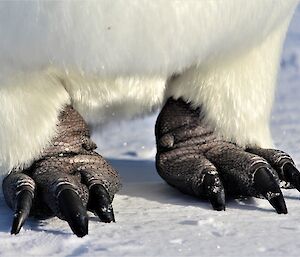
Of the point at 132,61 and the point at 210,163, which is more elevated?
the point at 132,61

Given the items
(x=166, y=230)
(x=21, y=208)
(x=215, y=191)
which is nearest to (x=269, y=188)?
(x=215, y=191)

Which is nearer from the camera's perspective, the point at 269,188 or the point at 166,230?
the point at 166,230

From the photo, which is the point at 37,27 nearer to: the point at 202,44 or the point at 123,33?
the point at 123,33

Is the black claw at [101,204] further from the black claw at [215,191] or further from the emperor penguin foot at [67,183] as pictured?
the black claw at [215,191]

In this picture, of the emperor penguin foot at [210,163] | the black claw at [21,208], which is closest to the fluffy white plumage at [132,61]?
the emperor penguin foot at [210,163]

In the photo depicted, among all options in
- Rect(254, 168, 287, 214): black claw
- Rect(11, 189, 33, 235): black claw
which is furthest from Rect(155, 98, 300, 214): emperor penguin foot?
Rect(11, 189, 33, 235): black claw

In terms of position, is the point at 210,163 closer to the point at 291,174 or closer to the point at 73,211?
the point at 291,174

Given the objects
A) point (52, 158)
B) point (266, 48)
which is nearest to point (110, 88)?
point (52, 158)

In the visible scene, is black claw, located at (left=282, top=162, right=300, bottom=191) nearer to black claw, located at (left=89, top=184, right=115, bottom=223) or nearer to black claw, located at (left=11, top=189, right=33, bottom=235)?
black claw, located at (left=89, top=184, right=115, bottom=223)
